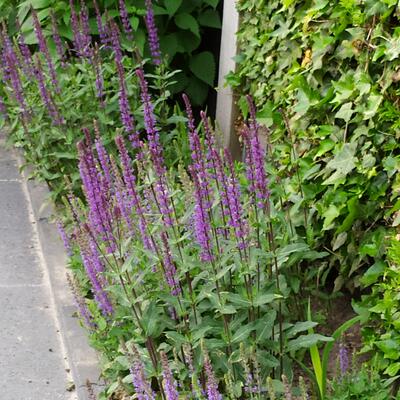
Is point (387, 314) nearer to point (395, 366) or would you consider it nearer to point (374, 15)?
point (395, 366)

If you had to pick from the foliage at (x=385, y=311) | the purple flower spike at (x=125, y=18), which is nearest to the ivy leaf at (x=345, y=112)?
the foliage at (x=385, y=311)

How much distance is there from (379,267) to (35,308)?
81.2 inches

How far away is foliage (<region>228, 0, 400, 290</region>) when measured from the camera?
354cm

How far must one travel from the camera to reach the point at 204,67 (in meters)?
6.25

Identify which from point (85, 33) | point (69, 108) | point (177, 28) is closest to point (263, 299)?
point (69, 108)

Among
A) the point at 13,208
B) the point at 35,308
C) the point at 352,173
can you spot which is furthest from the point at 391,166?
the point at 13,208

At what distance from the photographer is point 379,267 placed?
360 cm

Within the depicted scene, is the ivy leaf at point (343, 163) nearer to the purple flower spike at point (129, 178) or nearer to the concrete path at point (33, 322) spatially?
the purple flower spike at point (129, 178)

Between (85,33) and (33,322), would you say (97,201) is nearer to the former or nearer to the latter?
(33,322)

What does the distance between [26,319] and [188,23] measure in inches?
96.6

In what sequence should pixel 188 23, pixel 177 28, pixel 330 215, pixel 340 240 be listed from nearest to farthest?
pixel 330 215 < pixel 340 240 < pixel 188 23 < pixel 177 28

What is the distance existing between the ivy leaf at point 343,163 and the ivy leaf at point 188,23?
8.50ft

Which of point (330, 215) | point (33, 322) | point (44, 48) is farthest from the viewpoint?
point (44, 48)

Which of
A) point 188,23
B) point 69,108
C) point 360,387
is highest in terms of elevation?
point 188,23
